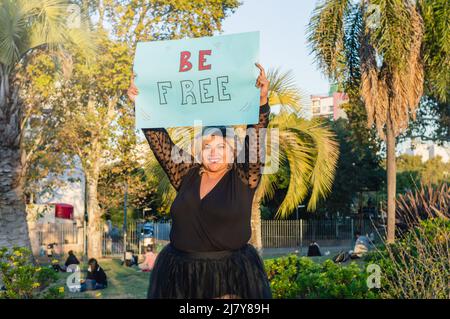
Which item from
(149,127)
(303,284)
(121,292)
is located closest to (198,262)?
(149,127)

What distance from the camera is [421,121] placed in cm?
2867

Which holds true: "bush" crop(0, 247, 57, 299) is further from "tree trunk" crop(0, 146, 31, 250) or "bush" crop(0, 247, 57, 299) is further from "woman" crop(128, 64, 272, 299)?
"woman" crop(128, 64, 272, 299)

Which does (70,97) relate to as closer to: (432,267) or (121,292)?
(121,292)

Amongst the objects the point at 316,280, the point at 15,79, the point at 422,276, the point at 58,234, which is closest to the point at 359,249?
the point at 15,79

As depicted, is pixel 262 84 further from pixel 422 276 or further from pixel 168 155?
pixel 422 276

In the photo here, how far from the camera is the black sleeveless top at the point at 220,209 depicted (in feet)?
12.0

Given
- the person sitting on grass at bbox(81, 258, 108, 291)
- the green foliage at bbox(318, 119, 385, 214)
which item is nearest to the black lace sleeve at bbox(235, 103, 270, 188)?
the person sitting on grass at bbox(81, 258, 108, 291)

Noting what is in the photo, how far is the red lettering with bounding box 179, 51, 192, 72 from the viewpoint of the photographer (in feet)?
13.5

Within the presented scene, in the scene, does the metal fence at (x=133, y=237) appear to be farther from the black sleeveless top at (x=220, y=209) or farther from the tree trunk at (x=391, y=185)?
the black sleeveless top at (x=220, y=209)

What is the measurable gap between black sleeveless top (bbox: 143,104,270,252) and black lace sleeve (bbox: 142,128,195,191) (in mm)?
103

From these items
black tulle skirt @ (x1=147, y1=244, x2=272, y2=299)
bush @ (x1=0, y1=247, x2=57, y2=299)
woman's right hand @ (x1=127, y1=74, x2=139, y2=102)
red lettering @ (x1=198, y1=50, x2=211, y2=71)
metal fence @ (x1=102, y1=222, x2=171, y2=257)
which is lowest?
metal fence @ (x1=102, y1=222, x2=171, y2=257)

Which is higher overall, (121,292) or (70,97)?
(70,97)

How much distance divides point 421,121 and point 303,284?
2306cm

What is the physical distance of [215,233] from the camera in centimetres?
365
